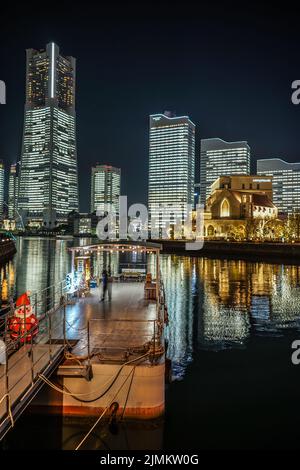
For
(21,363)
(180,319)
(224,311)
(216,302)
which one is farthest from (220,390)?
(216,302)

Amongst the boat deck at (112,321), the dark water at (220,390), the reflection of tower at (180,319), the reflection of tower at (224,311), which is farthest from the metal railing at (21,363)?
the reflection of tower at (224,311)

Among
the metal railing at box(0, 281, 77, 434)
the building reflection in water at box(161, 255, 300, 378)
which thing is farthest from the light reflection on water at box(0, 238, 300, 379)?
the metal railing at box(0, 281, 77, 434)

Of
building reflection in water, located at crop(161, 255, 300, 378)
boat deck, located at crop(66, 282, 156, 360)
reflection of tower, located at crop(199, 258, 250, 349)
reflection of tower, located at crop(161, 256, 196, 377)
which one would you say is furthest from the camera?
reflection of tower, located at crop(199, 258, 250, 349)

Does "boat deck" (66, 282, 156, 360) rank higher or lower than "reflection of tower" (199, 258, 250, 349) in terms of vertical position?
higher

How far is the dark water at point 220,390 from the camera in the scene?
32.4 ft

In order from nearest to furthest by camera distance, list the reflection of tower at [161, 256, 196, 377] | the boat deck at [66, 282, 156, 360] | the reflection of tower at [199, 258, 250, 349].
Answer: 1. the boat deck at [66, 282, 156, 360]
2. the reflection of tower at [161, 256, 196, 377]
3. the reflection of tower at [199, 258, 250, 349]

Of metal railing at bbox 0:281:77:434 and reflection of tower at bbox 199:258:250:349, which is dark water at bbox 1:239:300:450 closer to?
reflection of tower at bbox 199:258:250:349

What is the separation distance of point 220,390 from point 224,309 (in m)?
13.9

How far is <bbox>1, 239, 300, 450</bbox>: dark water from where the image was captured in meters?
9.88

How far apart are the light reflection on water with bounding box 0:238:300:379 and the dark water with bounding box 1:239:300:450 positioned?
0.22 ft

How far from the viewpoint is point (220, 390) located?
13.3m

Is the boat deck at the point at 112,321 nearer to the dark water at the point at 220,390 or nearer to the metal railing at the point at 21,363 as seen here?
the metal railing at the point at 21,363

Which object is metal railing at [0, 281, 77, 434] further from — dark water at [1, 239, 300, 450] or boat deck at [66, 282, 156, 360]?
dark water at [1, 239, 300, 450]

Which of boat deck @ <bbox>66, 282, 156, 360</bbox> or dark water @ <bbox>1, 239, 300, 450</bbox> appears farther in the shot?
boat deck @ <bbox>66, 282, 156, 360</bbox>
